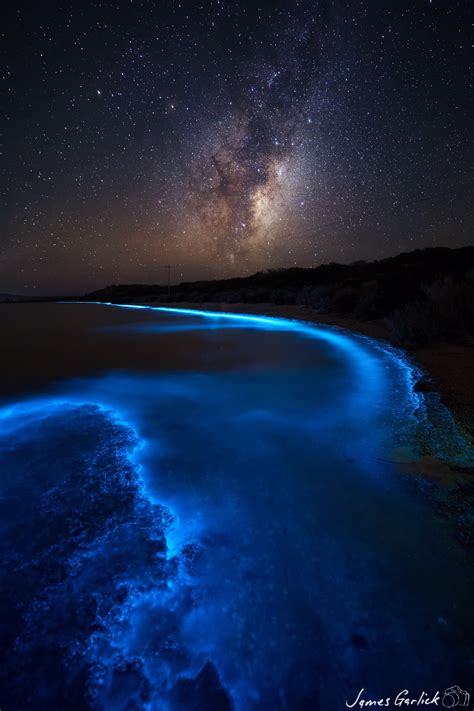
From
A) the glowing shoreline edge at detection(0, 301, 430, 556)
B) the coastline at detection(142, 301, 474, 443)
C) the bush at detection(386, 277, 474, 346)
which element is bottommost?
the glowing shoreline edge at detection(0, 301, 430, 556)

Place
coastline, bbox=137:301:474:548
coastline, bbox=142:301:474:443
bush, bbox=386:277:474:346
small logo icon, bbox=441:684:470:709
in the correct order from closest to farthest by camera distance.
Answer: small logo icon, bbox=441:684:470:709 < coastline, bbox=137:301:474:548 < coastline, bbox=142:301:474:443 < bush, bbox=386:277:474:346

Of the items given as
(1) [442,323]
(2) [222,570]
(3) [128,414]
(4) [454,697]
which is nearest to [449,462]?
(4) [454,697]

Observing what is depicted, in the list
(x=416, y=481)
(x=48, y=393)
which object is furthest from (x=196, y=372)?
(x=416, y=481)

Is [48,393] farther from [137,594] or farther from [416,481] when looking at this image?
[416,481]

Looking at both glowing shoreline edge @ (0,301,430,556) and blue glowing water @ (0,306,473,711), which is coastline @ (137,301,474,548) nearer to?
blue glowing water @ (0,306,473,711)
